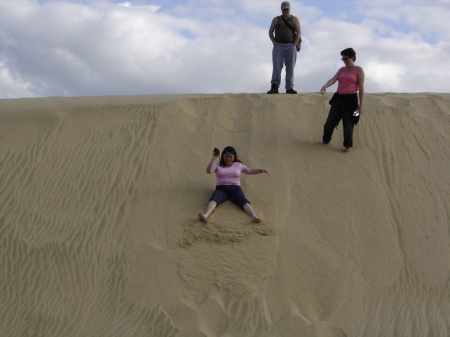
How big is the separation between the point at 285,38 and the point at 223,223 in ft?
Answer: 13.4

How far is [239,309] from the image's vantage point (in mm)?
5492

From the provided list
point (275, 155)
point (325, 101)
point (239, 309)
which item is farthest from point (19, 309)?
point (325, 101)

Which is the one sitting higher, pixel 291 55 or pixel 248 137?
pixel 291 55

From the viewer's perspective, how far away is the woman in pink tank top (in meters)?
7.11

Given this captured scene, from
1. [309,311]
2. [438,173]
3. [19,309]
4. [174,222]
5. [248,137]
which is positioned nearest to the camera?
[309,311]

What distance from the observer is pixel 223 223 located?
632 cm

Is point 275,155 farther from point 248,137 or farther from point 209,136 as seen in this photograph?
point 209,136

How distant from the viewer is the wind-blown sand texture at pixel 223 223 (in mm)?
5562

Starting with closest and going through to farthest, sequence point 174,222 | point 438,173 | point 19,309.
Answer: point 19,309
point 174,222
point 438,173

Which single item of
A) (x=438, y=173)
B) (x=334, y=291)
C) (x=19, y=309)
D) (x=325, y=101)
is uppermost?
(x=325, y=101)

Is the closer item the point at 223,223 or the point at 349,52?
the point at 223,223

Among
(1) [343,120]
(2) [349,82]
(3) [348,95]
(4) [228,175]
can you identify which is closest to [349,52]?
(2) [349,82]

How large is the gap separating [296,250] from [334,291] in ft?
2.26

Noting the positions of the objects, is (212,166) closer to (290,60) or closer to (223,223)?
(223,223)
